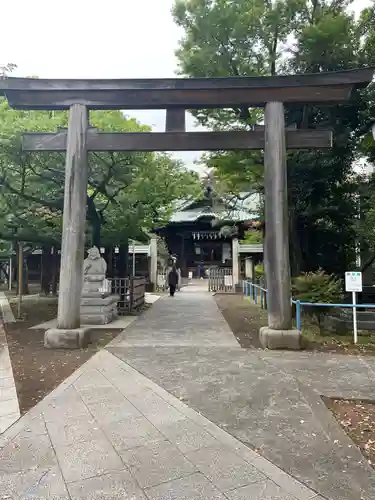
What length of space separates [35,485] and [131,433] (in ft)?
3.25

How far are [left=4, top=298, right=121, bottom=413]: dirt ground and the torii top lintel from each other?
4.79m

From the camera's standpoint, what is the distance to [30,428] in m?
3.52

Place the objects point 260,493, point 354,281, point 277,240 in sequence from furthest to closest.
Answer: point 354,281 → point 277,240 → point 260,493

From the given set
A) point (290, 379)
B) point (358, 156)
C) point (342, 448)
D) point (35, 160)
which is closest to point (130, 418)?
point (342, 448)

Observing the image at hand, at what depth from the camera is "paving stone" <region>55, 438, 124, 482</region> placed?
9.04ft

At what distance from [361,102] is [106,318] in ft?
30.4

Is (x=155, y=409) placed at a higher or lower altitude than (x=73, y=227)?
lower

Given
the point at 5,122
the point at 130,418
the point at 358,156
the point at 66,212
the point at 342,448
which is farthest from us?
the point at 358,156

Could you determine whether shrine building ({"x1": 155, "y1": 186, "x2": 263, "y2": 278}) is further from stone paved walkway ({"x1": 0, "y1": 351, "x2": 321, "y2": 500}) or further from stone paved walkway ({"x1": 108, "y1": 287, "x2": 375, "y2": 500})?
stone paved walkway ({"x1": 0, "y1": 351, "x2": 321, "y2": 500})

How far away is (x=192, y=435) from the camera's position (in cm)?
338

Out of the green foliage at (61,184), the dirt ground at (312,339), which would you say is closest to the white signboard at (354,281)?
the dirt ground at (312,339)

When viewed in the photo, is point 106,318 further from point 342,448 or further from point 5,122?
point 342,448

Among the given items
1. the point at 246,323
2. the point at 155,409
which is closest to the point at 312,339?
the point at 246,323

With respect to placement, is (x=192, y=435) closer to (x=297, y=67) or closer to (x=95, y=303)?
(x=95, y=303)
